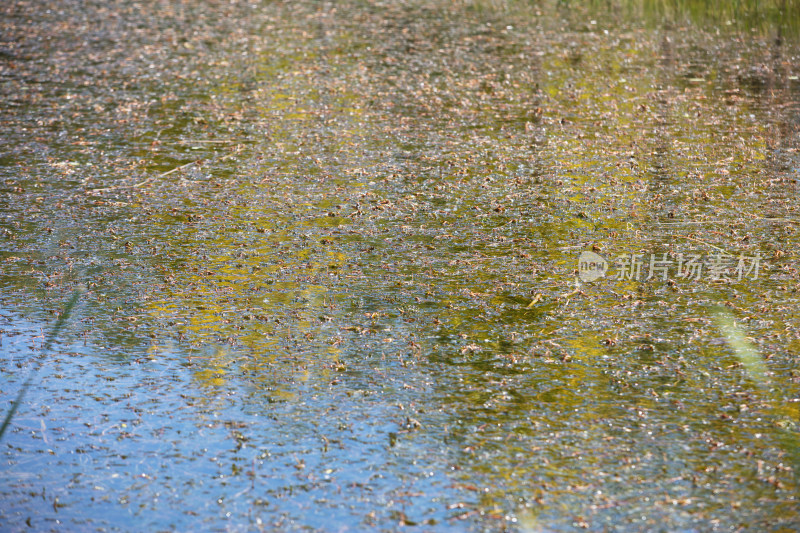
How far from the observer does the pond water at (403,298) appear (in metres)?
3.48

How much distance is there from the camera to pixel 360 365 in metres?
4.39

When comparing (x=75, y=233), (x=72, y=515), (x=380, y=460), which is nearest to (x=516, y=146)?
(x=75, y=233)

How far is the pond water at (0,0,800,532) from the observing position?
3.48m

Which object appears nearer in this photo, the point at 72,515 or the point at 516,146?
the point at 72,515

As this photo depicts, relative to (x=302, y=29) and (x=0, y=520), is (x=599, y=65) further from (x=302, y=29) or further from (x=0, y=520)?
(x=0, y=520)

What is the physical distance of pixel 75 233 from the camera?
609 centimetres

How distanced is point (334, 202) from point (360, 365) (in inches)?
95.8

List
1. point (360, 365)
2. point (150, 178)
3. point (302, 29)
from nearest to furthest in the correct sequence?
point (360, 365)
point (150, 178)
point (302, 29)

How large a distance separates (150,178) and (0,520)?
13.8ft

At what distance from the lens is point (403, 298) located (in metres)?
5.11

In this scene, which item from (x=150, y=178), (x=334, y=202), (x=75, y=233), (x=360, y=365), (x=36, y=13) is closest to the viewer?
(x=360, y=365)

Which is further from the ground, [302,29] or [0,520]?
[302,29]

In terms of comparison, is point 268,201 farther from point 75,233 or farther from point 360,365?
point 360,365

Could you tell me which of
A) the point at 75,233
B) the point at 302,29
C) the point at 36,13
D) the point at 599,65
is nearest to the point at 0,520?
the point at 75,233
